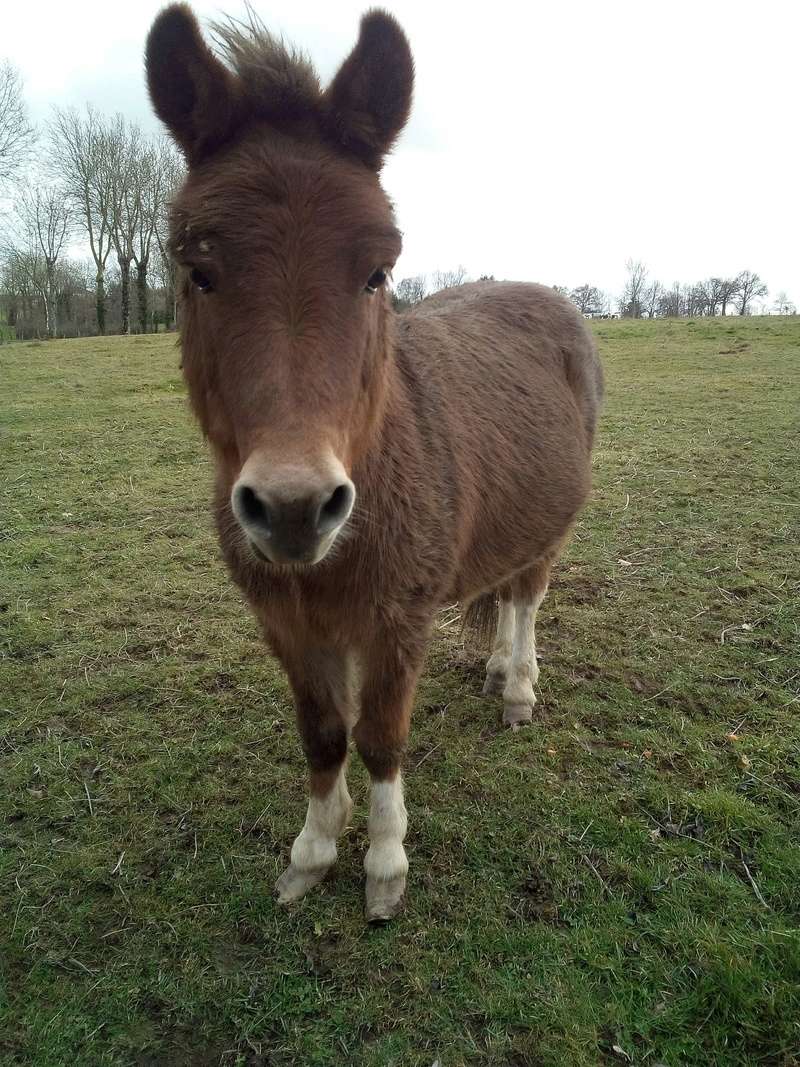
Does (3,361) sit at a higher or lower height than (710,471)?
higher

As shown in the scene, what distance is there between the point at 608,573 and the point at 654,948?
325 centimetres

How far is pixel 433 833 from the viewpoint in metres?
2.82

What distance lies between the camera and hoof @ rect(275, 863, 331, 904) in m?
2.50

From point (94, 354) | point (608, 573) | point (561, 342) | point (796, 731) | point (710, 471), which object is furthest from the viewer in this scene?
point (94, 354)

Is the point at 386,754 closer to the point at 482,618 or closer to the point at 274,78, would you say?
the point at 482,618

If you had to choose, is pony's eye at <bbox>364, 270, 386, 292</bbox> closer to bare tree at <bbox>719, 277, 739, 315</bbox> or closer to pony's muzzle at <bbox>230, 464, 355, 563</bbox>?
pony's muzzle at <bbox>230, 464, 355, 563</bbox>

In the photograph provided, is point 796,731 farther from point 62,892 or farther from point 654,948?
point 62,892

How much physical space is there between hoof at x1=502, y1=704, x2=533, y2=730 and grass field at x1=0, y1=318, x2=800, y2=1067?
11 centimetres

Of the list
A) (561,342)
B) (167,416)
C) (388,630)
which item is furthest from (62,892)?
(167,416)

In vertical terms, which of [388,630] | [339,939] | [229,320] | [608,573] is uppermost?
[229,320]

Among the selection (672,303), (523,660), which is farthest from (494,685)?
(672,303)

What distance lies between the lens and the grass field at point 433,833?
2047 mm

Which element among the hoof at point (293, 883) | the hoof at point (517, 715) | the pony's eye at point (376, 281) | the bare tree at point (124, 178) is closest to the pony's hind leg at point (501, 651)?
the hoof at point (517, 715)

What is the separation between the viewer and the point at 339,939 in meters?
2.36
